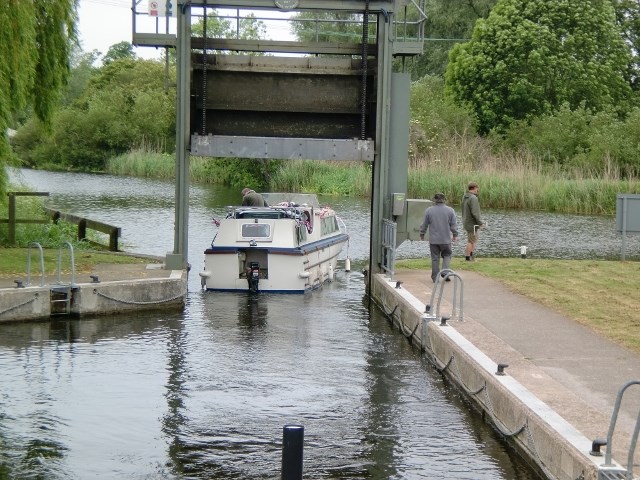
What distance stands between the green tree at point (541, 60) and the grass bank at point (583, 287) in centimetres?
4323

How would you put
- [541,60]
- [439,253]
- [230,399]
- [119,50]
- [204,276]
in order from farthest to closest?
[119,50], [541,60], [204,276], [439,253], [230,399]

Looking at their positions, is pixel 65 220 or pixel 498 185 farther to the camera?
pixel 498 185

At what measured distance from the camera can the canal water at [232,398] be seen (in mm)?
11969

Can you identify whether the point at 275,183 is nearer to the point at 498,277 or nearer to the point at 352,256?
the point at 352,256

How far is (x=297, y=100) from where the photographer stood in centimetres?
2427

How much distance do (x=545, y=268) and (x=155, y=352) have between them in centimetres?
1076

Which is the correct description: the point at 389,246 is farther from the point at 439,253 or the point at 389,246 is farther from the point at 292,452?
the point at 292,452

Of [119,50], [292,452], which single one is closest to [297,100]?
[292,452]

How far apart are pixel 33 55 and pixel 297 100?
17.8 ft

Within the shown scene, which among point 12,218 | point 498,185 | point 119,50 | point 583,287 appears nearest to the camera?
point 583,287

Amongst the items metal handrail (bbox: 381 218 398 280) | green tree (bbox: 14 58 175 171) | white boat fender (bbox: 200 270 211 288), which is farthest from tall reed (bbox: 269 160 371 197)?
white boat fender (bbox: 200 270 211 288)

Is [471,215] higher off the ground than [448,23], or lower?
lower

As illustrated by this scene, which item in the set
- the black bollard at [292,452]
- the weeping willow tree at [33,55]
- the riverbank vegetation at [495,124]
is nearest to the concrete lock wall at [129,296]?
the weeping willow tree at [33,55]

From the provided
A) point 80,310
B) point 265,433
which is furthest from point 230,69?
point 265,433
